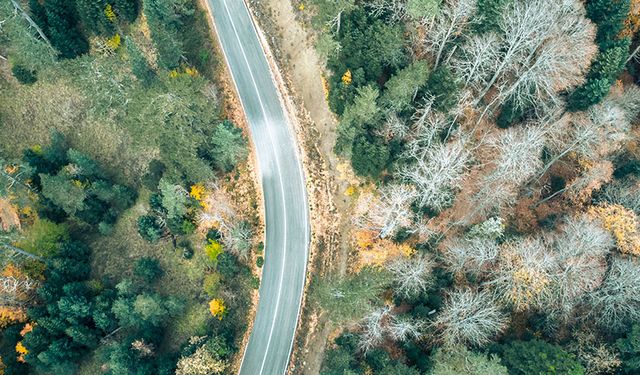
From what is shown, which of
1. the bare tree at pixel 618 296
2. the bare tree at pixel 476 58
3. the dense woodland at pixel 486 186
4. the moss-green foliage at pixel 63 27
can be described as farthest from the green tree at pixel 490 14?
the moss-green foliage at pixel 63 27

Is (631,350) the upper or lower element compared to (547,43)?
lower

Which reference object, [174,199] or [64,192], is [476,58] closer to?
[174,199]

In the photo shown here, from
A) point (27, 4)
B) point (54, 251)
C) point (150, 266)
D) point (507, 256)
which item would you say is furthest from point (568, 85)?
point (27, 4)

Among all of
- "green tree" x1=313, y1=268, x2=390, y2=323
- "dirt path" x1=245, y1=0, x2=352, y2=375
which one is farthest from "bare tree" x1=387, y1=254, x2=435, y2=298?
"dirt path" x1=245, y1=0, x2=352, y2=375

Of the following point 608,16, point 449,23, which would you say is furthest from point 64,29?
point 608,16

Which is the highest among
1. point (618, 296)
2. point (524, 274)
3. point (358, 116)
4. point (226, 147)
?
point (358, 116)

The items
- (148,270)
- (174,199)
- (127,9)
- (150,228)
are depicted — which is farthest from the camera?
(127,9)
